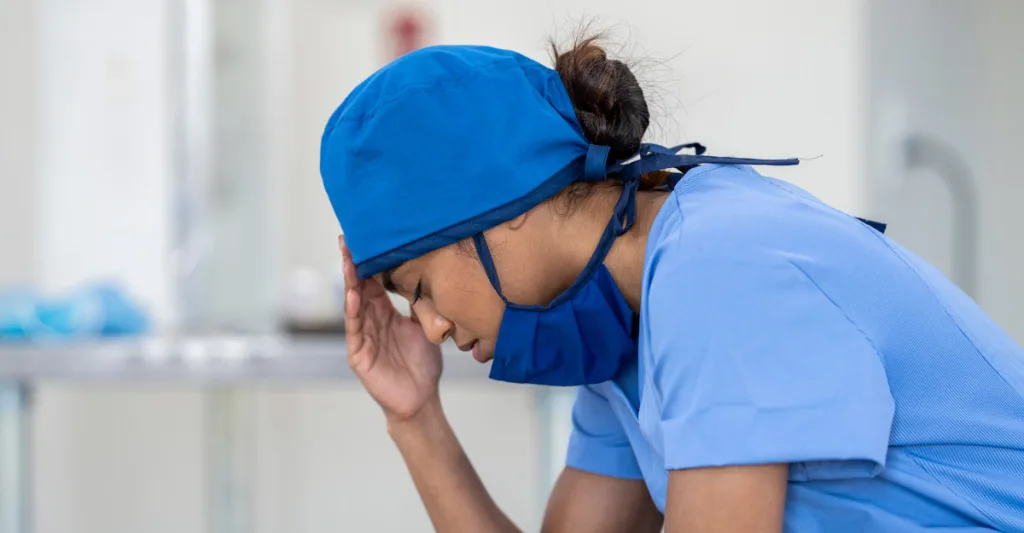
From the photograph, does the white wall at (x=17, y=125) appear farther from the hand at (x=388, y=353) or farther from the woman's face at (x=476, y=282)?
the woman's face at (x=476, y=282)

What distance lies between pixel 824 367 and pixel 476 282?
38cm

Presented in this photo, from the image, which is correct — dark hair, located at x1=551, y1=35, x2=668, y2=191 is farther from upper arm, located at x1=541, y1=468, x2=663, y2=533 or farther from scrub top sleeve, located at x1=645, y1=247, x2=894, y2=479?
Answer: upper arm, located at x1=541, y1=468, x2=663, y2=533

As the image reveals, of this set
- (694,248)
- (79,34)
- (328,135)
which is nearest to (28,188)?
(79,34)

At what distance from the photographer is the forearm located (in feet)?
4.03

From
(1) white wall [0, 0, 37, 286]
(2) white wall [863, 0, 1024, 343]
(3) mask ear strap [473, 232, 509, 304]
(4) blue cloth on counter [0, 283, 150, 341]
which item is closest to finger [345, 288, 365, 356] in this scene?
Result: (3) mask ear strap [473, 232, 509, 304]

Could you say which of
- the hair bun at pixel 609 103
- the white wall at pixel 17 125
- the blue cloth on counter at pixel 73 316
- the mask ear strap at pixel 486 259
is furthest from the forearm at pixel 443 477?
the white wall at pixel 17 125

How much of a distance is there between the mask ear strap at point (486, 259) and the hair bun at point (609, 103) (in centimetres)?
15

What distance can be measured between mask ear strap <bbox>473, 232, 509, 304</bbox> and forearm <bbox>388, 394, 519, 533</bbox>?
1.22 ft

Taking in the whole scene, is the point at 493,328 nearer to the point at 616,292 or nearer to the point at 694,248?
the point at 616,292

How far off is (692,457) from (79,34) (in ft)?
8.93

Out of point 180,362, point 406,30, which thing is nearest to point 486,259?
point 180,362

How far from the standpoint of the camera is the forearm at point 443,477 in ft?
4.03

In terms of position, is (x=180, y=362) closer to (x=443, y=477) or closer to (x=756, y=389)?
(x=443, y=477)

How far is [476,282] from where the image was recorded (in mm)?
980
